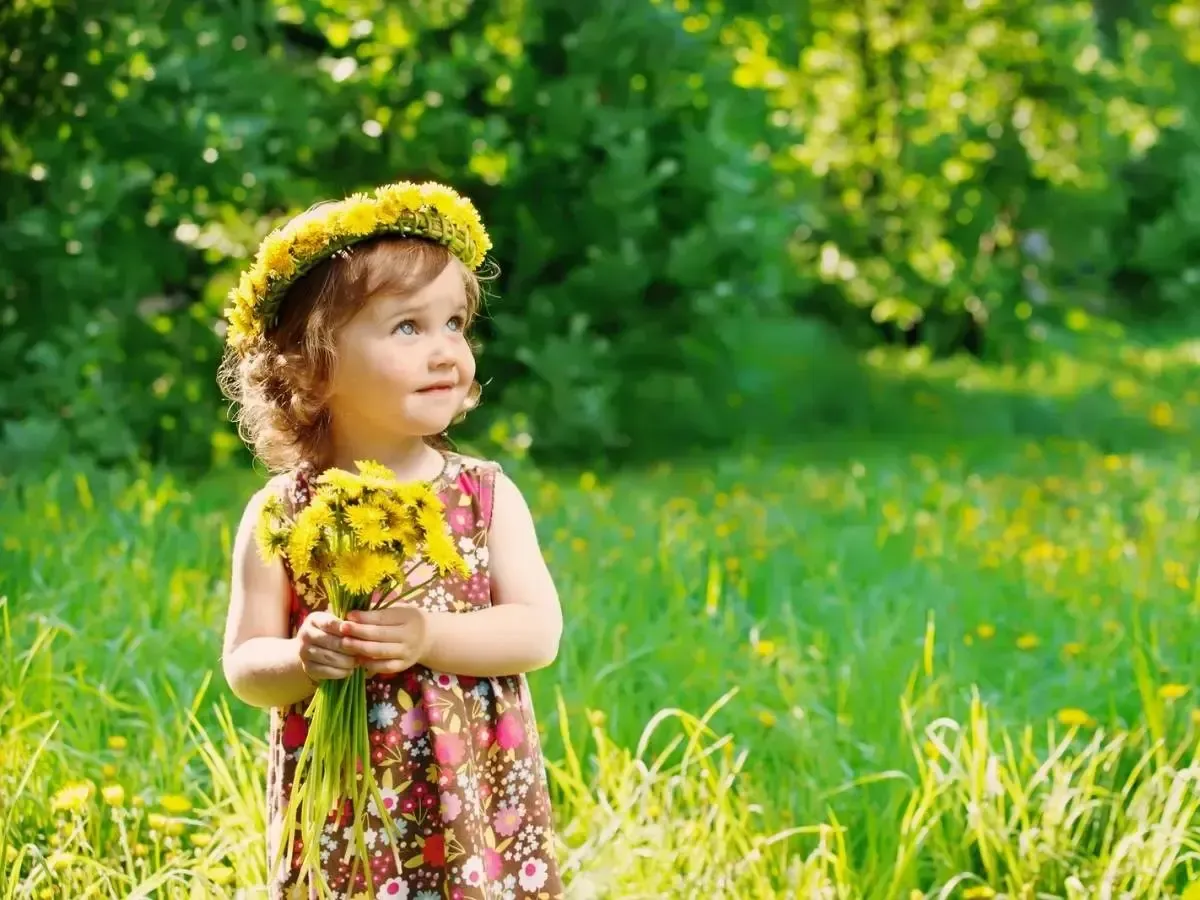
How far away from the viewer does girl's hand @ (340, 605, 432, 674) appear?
7.39ft

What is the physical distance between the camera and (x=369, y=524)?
86.9 inches

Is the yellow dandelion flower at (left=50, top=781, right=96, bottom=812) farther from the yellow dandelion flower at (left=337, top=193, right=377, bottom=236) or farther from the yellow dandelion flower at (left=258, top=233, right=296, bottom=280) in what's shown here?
the yellow dandelion flower at (left=337, top=193, right=377, bottom=236)

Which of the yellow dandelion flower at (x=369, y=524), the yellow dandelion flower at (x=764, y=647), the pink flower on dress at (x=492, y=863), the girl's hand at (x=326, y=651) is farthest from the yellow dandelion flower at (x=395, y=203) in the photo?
the yellow dandelion flower at (x=764, y=647)

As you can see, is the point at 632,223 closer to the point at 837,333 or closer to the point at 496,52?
the point at 496,52

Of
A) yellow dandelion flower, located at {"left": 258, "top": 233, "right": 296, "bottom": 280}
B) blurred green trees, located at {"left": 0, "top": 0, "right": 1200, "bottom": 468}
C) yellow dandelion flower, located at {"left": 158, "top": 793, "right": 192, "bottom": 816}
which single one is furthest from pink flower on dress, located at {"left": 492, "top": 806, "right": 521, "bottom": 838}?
blurred green trees, located at {"left": 0, "top": 0, "right": 1200, "bottom": 468}

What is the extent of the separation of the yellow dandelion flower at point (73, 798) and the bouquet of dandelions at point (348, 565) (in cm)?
76

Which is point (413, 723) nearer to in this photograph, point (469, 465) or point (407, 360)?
Result: point (469, 465)

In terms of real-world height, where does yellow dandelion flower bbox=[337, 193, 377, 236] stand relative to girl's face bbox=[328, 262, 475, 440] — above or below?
above

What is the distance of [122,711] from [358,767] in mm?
1711

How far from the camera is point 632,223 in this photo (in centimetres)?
753

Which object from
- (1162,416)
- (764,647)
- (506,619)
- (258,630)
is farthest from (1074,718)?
(1162,416)

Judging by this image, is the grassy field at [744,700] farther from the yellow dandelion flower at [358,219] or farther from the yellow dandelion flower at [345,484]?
the yellow dandelion flower at [358,219]

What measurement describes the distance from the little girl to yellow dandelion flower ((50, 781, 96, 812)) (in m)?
0.61

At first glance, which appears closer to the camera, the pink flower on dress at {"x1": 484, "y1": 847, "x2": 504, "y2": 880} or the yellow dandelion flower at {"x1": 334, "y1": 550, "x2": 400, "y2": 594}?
the yellow dandelion flower at {"x1": 334, "y1": 550, "x2": 400, "y2": 594}
